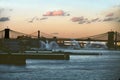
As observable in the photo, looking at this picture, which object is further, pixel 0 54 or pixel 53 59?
pixel 53 59

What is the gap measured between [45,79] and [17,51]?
1628 cm

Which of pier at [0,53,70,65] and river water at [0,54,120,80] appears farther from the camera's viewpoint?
pier at [0,53,70,65]

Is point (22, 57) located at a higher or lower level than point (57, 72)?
higher

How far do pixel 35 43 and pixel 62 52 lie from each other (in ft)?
19.9

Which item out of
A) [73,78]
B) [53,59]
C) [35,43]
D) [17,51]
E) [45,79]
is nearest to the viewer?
[45,79]

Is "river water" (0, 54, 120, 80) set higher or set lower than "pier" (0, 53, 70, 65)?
lower

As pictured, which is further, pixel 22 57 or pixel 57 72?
pixel 22 57

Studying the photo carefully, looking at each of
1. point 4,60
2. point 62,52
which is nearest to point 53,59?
point 62,52

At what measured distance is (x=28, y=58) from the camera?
4825 centimetres

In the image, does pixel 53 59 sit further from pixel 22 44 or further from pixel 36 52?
pixel 22 44

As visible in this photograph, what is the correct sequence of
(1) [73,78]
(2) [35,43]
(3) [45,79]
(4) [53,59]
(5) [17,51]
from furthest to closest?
(4) [53,59] → (2) [35,43] → (5) [17,51] → (1) [73,78] → (3) [45,79]

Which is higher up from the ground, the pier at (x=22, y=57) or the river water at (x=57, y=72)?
the pier at (x=22, y=57)

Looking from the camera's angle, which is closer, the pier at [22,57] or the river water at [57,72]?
the river water at [57,72]

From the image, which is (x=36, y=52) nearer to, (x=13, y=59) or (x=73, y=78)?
(x=13, y=59)
